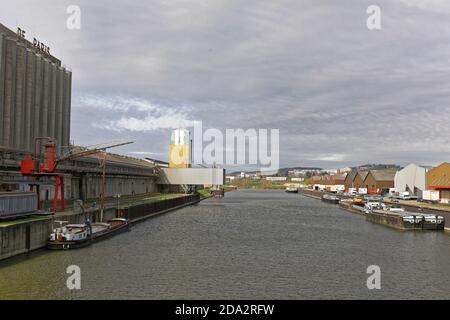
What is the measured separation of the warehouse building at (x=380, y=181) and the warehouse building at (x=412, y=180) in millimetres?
14674

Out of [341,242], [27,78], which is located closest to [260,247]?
[341,242]

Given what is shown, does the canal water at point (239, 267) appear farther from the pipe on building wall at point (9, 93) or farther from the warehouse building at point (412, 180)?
the warehouse building at point (412, 180)

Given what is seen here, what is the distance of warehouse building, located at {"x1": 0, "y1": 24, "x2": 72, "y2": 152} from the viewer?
234 ft

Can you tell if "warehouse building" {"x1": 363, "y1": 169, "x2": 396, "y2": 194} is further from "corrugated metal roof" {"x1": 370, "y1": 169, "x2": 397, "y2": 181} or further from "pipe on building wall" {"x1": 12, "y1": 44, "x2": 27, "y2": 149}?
"pipe on building wall" {"x1": 12, "y1": 44, "x2": 27, "y2": 149}

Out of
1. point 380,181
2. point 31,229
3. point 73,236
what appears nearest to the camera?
point 31,229

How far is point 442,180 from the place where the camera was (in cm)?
8556

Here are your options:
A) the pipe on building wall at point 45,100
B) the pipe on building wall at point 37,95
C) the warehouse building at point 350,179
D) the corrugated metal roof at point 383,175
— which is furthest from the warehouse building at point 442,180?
the warehouse building at point 350,179

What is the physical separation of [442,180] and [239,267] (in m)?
67.4

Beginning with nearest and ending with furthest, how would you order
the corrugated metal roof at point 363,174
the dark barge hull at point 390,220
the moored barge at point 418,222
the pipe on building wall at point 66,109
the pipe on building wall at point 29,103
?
1. the moored barge at point 418,222
2. the dark barge hull at point 390,220
3. the pipe on building wall at point 29,103
4. the pipe on building wall at point 66,109
5. the corrugated metal roof at point 363,174

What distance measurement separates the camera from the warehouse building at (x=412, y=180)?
113m

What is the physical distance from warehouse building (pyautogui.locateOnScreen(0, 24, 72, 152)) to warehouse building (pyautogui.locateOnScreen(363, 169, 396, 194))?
329 feet

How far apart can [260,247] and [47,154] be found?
2557cm

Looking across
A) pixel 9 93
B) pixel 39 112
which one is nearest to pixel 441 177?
pixel 39 112

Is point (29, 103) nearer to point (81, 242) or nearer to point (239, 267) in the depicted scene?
point (81, 242)
